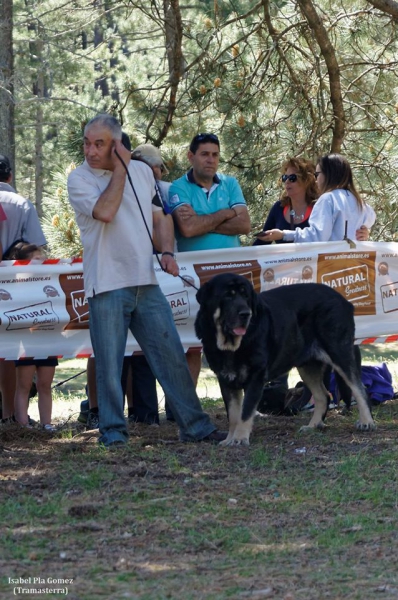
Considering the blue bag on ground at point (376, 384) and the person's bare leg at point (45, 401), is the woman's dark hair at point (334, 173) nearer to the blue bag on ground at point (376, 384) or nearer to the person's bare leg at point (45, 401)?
the blue bag on ground at point (376, 384)

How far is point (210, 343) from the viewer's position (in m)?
6.65

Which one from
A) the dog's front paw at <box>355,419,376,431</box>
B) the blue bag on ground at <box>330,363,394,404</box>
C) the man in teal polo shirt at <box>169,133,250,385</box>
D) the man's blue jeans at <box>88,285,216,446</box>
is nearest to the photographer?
the man's blue jeans at <box>88,285,216,446</box>

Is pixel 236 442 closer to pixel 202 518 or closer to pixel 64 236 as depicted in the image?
pixel 202 518

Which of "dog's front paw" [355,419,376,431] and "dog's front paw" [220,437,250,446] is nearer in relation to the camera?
"dog's front paw" [220,437,250,446]

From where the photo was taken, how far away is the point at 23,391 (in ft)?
25.6

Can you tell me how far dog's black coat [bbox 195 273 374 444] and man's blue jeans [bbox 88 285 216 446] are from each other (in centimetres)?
24

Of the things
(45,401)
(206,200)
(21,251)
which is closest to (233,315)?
(206,200)

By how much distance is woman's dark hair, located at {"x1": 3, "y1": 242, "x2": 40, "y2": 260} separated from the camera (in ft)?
26.4

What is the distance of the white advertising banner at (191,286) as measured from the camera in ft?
26.3

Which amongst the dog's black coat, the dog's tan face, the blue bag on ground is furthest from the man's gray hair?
the blue bag on ground

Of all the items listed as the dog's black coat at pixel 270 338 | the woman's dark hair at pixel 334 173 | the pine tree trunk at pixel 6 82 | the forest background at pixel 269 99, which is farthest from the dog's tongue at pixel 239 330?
the pine tree trunk at pixel 6 82

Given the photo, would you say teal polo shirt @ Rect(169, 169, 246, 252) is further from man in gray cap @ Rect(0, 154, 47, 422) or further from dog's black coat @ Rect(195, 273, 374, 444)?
man in gray cap @ Rect(0, 154, 47, 422)

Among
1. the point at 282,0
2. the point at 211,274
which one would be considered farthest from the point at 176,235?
Result: the point at 282,0

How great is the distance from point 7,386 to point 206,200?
7.61 ft
